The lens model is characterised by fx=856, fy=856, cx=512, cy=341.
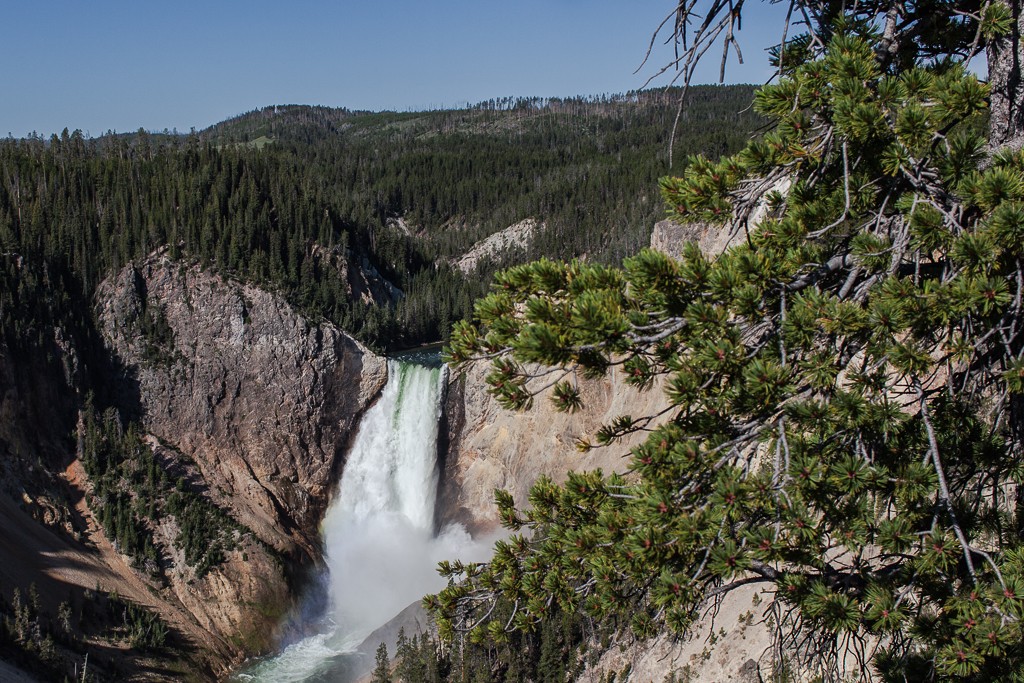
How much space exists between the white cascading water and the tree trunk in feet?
145

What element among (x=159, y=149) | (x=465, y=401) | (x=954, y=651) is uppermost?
(x=159, y=149)

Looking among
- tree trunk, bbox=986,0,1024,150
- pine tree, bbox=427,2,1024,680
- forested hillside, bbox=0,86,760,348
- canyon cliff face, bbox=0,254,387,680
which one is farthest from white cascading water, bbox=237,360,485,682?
tree trunk, bbox=986,0,1024,150

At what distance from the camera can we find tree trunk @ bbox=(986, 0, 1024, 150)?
19.7 feet

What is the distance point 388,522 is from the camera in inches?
2169

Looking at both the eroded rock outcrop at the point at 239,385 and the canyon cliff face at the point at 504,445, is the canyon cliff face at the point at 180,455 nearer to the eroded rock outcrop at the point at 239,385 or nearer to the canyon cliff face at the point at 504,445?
the eroded rock outcrop at the point at 239,385

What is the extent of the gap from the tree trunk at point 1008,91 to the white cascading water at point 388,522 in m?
44.2

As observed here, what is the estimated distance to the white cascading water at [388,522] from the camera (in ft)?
166

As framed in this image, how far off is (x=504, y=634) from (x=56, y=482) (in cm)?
5170

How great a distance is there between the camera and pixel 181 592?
4797 centimetres

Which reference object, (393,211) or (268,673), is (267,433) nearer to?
(268,673)

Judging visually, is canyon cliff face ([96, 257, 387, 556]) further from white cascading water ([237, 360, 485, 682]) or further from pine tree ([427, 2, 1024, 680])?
pine tree ([427, 2, 1024, 680])

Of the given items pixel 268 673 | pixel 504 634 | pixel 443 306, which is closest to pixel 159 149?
pixel 443 306

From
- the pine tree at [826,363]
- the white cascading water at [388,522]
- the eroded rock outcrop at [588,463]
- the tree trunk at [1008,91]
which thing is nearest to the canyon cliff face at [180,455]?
the white cascading water at [388,522]

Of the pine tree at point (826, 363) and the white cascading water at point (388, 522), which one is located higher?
the pine tree at point (826, 363)
